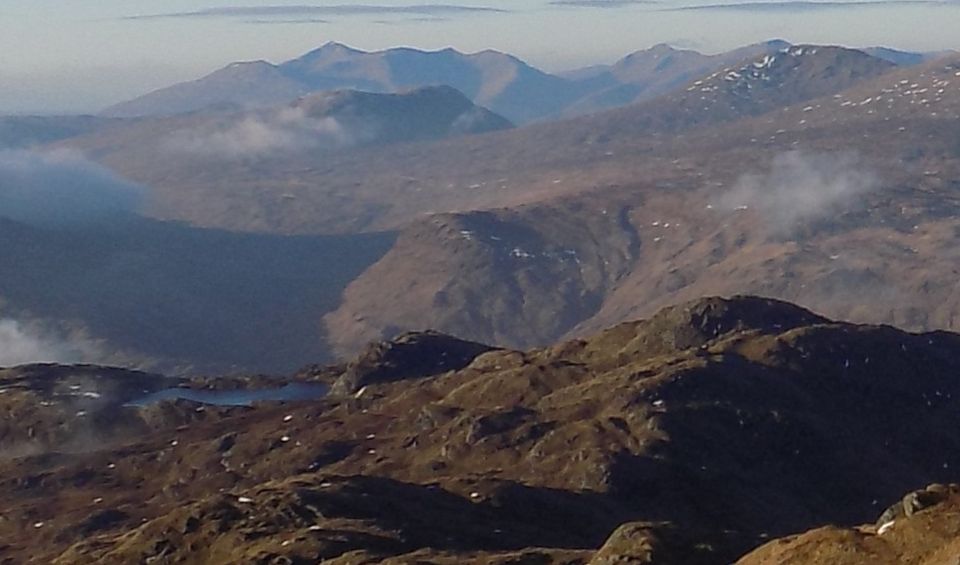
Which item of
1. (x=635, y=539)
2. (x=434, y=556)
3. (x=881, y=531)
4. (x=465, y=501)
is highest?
(x=881, y=531)

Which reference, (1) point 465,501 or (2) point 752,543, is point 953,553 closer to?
(2) point 752,543

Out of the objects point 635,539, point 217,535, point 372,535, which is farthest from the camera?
point 217,535

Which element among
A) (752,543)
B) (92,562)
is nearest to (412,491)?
(92,562)

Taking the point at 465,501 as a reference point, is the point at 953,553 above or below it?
above

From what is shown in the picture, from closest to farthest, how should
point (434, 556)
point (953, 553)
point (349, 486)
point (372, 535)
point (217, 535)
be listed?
point (953, 553) < point (434, 556) < point (372, 535) < point (217, 535) < point (349, 486)

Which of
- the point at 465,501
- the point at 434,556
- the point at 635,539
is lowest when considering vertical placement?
the point at 465,501

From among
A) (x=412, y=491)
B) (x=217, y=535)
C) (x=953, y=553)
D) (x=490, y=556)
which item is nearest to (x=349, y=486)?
(x=412, y=491)

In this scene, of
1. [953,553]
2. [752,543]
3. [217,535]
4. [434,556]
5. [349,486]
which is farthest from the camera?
[349,486]

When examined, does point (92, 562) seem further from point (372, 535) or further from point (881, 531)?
point (881, 531)

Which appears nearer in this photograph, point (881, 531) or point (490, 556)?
point (881, 531)
